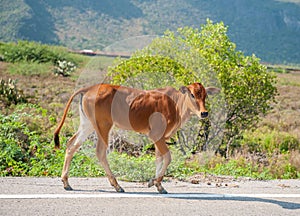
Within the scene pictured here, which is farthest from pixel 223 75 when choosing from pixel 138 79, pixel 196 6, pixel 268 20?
pixel 268 20

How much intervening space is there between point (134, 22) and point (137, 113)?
351ft

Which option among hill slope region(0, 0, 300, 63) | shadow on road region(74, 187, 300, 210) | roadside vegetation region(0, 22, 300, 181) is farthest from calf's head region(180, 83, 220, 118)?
hill slope region(0, 0, 300, 63)

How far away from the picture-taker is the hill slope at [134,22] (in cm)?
10175

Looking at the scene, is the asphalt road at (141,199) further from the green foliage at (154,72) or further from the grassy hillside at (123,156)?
the green foliage at (154,72)

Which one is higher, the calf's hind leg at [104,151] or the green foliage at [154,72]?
the green foliage at [154,72]

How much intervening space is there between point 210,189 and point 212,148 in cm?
248

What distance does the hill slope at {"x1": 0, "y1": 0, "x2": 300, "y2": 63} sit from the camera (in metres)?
102

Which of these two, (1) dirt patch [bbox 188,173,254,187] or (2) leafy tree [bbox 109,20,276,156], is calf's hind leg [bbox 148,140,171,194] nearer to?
(1) dirt patch [bbox 188,173,254,187]

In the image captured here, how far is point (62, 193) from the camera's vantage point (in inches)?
264

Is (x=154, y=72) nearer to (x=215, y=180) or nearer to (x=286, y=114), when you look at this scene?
(x=215, y=180)

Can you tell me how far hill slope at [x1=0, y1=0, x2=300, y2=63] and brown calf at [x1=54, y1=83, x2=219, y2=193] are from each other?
86.0m

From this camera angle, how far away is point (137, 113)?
6.97 metres

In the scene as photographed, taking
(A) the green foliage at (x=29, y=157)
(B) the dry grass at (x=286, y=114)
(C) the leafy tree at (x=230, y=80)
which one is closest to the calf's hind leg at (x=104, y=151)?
(A) the green foliage at (x=29, y=157)

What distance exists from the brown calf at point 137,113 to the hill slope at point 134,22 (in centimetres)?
8604
